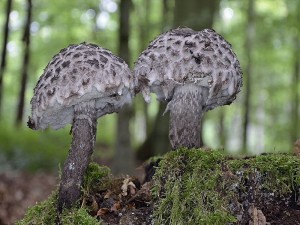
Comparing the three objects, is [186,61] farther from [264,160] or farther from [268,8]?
[268,8]

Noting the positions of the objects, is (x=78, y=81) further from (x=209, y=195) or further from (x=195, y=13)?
(x=195, y=13)

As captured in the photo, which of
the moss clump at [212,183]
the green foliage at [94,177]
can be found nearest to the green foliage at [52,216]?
the green foliage at [94,177]

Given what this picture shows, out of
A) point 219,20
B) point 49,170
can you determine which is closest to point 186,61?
point 49,170

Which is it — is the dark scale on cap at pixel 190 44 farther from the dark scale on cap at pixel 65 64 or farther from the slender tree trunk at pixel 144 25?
the slender tree trunk at pixel 144 25

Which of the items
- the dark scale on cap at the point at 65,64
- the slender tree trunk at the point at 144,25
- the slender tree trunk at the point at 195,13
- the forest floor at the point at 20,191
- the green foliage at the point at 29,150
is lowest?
the forest floor at the point at 20,191

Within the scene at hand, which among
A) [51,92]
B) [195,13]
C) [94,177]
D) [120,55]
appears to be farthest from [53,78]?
[195,13]

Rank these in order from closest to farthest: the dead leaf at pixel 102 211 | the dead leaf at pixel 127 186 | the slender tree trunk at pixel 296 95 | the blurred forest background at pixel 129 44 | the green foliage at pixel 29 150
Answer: the dead leaf at pixel 102 211 → the dead leaf at pixel 127 186 → the blurred forest background at pixel 129 44 → the green foliage at pixel 29 150 → the slender tree trunk at pixel 296 95
